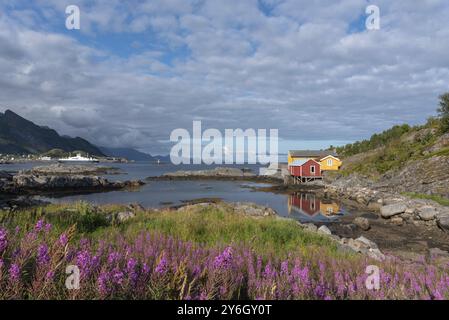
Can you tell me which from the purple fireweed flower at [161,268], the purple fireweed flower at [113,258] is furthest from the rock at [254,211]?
the purple fireweed flower at [161,268]

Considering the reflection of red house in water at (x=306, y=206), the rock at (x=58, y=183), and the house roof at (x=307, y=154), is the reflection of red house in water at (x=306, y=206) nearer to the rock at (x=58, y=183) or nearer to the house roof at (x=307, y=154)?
the rock at (x=58, y=183)

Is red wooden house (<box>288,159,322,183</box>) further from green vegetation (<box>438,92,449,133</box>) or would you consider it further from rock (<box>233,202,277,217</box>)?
rock (<box>233,202,277,217</box>)

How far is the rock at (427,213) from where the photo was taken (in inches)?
950

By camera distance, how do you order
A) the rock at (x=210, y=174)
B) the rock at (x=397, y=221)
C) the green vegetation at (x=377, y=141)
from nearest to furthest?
the rock at (x=397, y=221) < the green vegetation at (x=377, y=141) < the rock at (x=210, y=174)

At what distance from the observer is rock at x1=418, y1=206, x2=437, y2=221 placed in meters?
24.1

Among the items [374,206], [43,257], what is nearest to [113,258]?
[43,257]

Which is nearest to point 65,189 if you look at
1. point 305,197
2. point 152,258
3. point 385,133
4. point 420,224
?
point 305,197

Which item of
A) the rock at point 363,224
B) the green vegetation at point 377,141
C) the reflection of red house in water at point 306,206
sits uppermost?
the green vegetation at point 377,141

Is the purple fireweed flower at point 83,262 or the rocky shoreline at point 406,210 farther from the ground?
the purple fireweed flower at point 83,262

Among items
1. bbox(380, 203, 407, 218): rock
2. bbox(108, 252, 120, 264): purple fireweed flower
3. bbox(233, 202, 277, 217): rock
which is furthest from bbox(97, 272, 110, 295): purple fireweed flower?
bbox(380, 203, 407, 218): rock

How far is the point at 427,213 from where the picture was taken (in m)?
24.4

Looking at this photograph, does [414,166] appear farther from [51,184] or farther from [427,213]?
[51,184]

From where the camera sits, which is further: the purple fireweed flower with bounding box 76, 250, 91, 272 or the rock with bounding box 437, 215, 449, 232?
Answer: the rock with bounding box 437, 215, 449, 232
